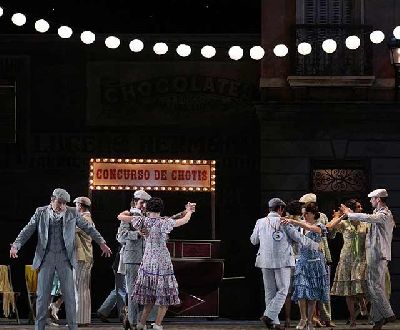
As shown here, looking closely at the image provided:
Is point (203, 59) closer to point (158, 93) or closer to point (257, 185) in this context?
point (158, 93)

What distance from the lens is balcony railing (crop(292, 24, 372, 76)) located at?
2225cm

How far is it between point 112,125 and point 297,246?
490 cm

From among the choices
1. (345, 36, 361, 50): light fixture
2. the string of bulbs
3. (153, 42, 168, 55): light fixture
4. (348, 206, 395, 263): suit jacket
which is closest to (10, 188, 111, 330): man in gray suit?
the string of bulbs

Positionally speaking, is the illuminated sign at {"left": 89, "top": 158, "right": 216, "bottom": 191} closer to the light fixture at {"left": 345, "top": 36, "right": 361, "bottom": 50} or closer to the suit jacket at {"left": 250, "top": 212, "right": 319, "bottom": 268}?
the light fixture at {"left": 345, "top": 36, "right": 361, "bottom": 50}

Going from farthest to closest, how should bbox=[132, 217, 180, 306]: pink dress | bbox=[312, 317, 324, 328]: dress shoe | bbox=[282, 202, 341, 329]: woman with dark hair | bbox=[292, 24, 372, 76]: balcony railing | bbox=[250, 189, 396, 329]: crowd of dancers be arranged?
bbox=[292, 24, 372, 76]: balcony railing < bbox=[312, 317, 324, 328]: dress shoe < bbox=[250, 189, 396, 329]: crowd of dancers < bbox=[282, 202, 341, 329]: woman with dark hair < bbox=[132, 217, 180, 306]: pink dress

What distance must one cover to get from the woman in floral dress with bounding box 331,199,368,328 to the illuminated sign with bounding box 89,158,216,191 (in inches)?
124

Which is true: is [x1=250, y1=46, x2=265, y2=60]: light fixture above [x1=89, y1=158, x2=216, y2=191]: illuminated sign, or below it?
above

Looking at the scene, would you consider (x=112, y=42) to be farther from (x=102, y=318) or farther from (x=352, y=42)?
(x=102, y=318)

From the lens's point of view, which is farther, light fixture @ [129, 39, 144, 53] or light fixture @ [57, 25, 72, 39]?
light fixture @ [129, 39, 144, 53]

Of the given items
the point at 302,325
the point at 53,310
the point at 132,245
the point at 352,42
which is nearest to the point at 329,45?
the point at 352,42

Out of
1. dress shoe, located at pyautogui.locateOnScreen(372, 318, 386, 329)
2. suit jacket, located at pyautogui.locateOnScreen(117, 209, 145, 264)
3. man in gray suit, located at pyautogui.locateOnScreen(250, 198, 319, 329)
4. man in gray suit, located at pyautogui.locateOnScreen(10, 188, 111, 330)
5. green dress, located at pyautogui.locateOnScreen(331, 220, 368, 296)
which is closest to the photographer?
man in gray suit, located at pyautogui.locateOnScreen(10, 188, 111, 330)

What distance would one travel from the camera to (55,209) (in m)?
16.2

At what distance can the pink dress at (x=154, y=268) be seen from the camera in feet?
55.6

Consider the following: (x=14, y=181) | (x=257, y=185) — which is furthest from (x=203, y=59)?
(x=14, y=181)
